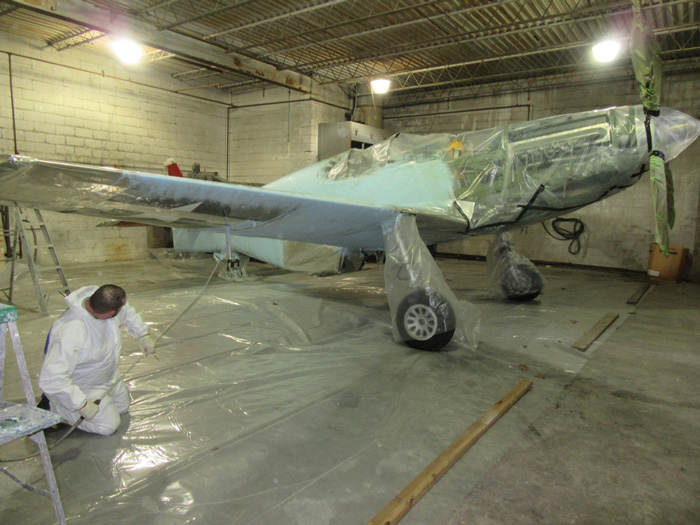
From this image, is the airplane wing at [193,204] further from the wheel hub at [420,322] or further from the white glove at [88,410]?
the white glove at [88,410]

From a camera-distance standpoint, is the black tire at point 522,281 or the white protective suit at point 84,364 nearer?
the white protective suit at point 84,364

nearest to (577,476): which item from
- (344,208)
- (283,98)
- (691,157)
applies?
(344,208)

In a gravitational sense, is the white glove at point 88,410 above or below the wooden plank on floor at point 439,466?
above

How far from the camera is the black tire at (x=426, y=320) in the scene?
379 centimetres

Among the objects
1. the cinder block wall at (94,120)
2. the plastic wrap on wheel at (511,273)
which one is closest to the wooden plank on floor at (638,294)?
the plastic wrap on wheel at (511,273)

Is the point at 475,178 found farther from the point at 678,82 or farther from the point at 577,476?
the point at 678,82

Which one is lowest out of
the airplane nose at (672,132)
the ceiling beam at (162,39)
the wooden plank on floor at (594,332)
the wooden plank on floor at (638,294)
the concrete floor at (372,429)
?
the concrete floor at (372,429)

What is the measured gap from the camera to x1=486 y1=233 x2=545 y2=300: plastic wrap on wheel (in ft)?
19.2

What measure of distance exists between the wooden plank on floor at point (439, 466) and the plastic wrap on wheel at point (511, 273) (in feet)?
10.2

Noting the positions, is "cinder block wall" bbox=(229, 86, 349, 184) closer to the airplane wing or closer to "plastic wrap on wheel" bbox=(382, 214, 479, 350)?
the airplane wing

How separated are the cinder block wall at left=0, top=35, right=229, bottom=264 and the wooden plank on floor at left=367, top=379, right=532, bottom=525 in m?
9.71

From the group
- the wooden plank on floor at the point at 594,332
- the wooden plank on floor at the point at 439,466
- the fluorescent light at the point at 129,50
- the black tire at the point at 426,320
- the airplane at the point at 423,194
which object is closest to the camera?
the wooden plank on floor at the point at 439,466

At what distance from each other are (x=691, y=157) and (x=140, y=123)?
1255 centimetres

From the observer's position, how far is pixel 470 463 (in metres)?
2.26
